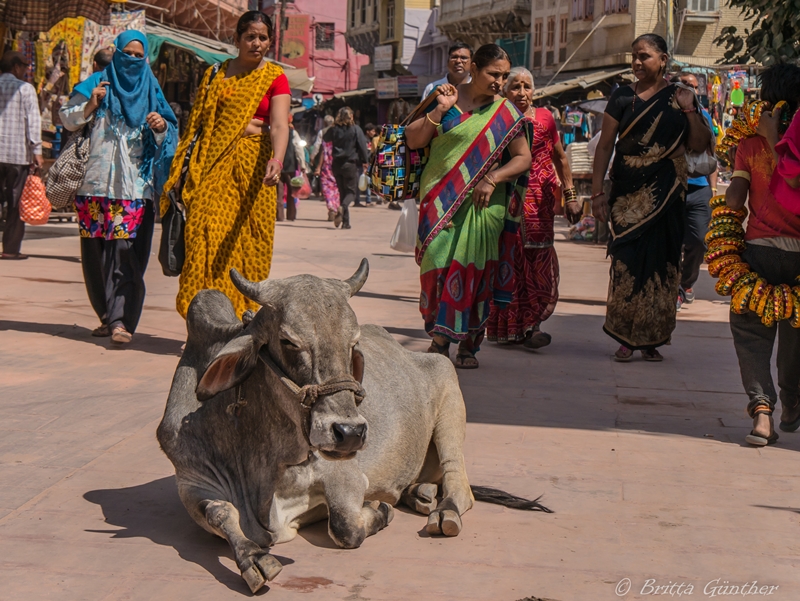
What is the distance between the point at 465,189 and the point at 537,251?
5.14 ft

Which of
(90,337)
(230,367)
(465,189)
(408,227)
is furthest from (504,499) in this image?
(408,227)

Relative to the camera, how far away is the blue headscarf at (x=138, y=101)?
25.8 ft

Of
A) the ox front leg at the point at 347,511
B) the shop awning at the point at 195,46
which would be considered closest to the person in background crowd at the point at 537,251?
the ox front leg at the point at 347,511

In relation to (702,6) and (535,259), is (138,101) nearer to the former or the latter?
(535,259)

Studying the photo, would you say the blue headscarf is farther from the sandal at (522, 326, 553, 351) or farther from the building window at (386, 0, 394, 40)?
the building window at (386, 0, 394, 40)

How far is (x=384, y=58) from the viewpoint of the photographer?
5434cm

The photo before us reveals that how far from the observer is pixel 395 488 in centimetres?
437

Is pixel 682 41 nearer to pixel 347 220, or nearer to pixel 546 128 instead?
pixel 347 220

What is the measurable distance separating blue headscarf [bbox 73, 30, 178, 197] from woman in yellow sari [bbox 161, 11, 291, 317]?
770mm

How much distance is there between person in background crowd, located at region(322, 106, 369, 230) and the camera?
20578 millimetres

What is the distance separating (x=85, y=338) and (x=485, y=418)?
3.41 metres

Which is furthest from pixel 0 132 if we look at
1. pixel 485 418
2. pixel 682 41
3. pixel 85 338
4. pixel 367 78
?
pixel 367 78

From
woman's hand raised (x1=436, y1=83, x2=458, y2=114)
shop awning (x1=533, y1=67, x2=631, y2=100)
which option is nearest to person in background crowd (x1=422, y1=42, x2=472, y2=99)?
woman's hand raised (x1=436, y1=83, x2=458, y2=114)

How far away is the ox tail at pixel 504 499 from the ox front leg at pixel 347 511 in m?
0.71
